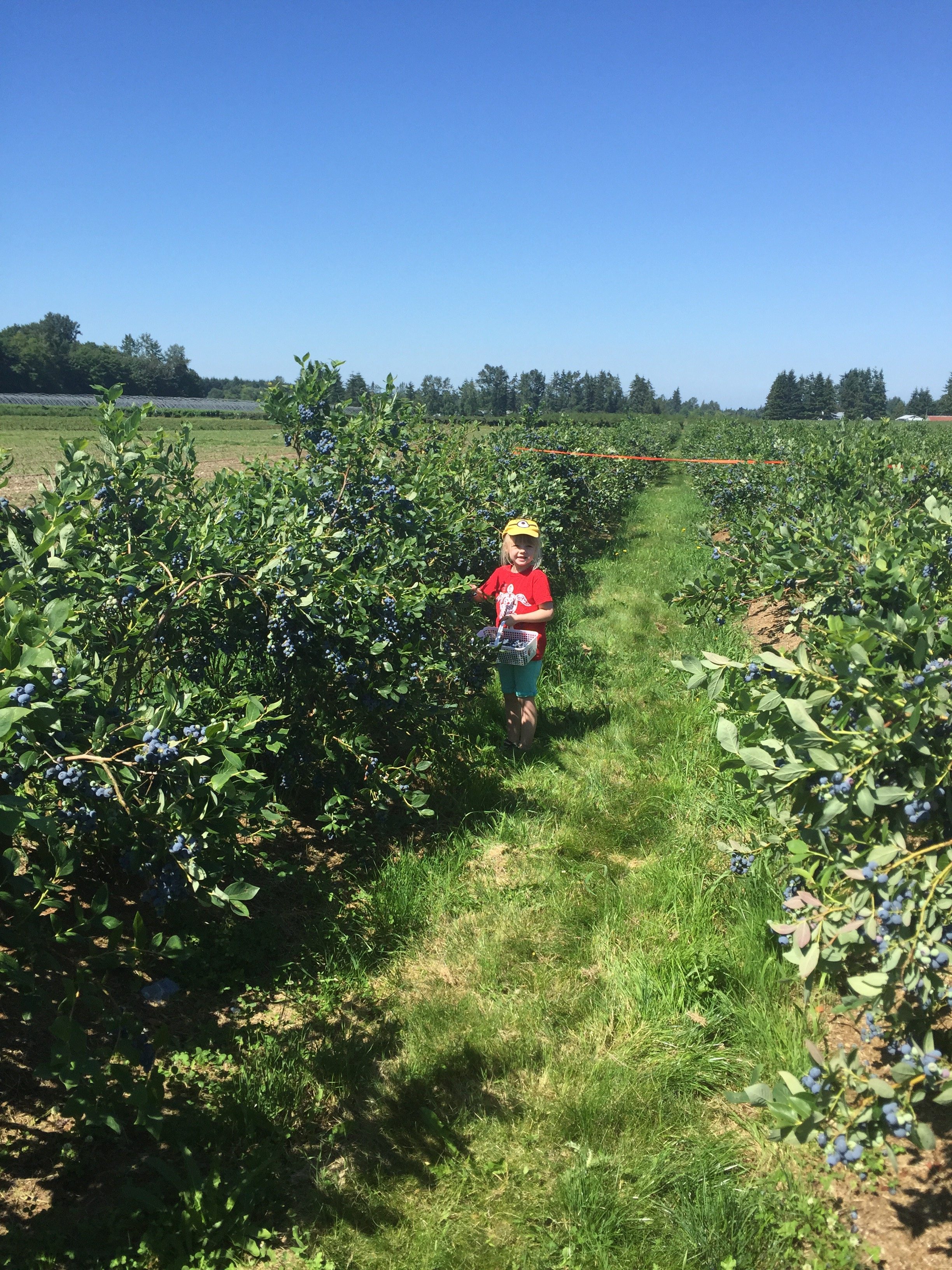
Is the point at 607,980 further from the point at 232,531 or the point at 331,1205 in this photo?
the point at 232,531

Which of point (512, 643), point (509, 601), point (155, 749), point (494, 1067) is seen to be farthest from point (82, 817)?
point (509, 601)

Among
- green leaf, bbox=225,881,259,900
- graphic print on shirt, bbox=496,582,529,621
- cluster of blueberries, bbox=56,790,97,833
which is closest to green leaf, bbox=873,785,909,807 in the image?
green leaf, bbox=225,881,259,900

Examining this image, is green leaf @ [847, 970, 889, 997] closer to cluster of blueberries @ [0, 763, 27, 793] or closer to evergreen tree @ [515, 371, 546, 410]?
cluster of blueberries @ [0, 763, 27, 793]

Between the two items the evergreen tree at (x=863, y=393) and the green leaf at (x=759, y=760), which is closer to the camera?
the green leaf at (x=759, y=760)

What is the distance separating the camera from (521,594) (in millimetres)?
4773

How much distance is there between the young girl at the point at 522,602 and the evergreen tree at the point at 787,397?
89934 mm

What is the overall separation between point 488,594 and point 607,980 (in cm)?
245

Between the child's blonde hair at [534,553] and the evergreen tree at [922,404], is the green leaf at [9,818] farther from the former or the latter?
the evergreen tree at [922,404]

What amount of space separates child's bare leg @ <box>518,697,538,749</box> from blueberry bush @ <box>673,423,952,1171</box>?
2.00m

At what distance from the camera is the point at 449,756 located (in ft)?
15.3

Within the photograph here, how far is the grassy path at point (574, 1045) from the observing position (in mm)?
2096

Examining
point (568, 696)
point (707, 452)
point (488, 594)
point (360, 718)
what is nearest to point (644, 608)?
point (568, 696)

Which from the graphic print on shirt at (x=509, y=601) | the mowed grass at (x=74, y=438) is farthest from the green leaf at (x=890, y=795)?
the mowed grass at (x=74, y=438)

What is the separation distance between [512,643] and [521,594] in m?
0.32
